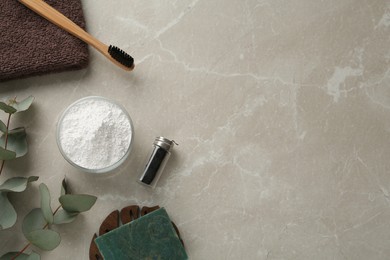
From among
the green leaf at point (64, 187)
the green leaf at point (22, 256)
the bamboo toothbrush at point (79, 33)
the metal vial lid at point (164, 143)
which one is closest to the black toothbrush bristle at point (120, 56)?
the bamboo toothbrush at point (79, 33)

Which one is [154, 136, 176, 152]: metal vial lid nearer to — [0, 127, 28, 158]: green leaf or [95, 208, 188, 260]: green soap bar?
[95, 208, 188, 260]: green soap bar

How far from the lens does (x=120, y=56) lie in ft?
3.14

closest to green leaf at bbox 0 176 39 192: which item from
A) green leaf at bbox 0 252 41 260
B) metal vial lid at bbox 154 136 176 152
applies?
green leaf at bbox 0 252 41 260

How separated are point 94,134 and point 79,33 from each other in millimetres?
198

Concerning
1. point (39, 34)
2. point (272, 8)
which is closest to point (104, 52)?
point (39, 34)

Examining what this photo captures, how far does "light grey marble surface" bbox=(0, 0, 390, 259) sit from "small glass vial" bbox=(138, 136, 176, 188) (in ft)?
0.12

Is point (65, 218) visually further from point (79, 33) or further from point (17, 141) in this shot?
point (79, 33)

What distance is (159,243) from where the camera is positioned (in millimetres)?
947

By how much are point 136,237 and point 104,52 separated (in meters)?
0.35

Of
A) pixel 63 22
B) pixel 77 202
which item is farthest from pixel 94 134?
Answer: pixel 63 22

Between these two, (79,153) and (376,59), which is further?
(376,59)

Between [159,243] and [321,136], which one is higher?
[321,136]

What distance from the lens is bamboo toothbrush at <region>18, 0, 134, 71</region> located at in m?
0.95

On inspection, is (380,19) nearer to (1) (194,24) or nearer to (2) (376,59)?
(2) (376,59)
